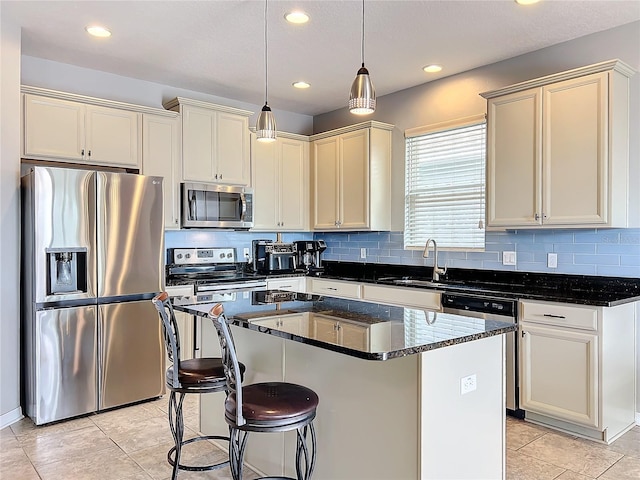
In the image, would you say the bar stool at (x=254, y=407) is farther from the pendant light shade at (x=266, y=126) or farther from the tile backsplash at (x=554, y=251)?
the tile backsplash at (x=554, y=251)

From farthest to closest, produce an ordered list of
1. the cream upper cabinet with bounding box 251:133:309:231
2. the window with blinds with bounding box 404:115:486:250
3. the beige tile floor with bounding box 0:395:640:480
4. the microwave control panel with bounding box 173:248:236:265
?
the cream upper cabinet with bounding box 251:133:309:231, the microwave control panel with bounding box 173:248:236:265, the window with blinds with bounding box 404:115:486:250, the beige tile floor with bounding box 0:395:640:480

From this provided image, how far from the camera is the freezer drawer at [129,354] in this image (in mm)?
3523

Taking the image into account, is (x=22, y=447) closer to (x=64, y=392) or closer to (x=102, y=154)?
(x=64, y=392)

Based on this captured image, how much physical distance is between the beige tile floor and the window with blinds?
1.71 meters

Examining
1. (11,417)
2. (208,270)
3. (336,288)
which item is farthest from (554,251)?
(11,417)

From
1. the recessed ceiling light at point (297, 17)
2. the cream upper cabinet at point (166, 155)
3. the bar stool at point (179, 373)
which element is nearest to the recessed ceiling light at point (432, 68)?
the recessed ceiling light at point (297, 17)

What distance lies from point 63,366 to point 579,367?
11.2 feet

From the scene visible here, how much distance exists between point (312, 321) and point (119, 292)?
203 centimetres

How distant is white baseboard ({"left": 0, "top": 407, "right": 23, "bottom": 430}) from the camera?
127 inches

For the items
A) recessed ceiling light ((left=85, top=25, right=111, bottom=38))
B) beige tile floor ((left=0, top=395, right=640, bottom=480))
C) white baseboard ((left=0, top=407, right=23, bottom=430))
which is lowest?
beige tile floor ((left=0, top=395, right=640, bottom=480))

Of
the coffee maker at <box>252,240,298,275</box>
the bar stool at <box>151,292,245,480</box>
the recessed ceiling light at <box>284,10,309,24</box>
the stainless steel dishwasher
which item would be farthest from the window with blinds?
the bar stool at <box>151,292,245,480</box>

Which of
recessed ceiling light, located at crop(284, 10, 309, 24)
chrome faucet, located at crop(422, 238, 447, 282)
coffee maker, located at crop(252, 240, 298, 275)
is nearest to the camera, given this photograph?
recessed ceiling light, located at crop(284, 10, 309, 24)

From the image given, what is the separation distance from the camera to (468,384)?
6.56 ft

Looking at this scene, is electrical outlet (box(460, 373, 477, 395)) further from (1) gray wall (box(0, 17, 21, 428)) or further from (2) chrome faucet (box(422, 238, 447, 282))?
(1) gray wall (box(0, 17, 21, 428))
